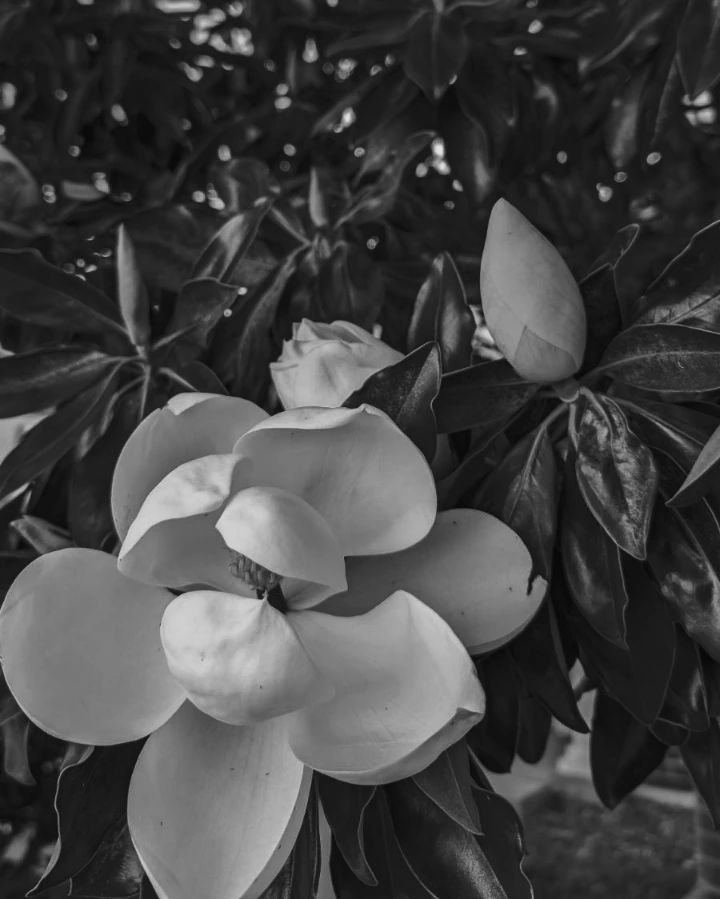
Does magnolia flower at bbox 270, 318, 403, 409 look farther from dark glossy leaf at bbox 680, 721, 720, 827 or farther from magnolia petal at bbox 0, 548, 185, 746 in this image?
dark glossy leaf at bbox 680, 721, 720, 827

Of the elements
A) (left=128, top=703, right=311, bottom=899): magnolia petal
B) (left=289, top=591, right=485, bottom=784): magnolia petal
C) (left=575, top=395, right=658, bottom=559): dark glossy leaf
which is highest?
(left=575, top=395, right=658, bottom=559): dark glossy leaf

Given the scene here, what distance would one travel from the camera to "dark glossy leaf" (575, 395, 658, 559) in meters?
0.55

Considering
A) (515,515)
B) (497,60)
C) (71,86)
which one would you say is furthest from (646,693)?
(71,86)

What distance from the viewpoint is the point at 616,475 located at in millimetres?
566

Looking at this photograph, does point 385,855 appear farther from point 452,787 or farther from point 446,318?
point 446,318

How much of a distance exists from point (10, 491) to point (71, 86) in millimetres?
793

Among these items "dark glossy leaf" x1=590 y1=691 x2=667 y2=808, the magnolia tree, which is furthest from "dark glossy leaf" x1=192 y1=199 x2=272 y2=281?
"dark glossy leaf" x1=590 y1=691 x2=667 y2=808

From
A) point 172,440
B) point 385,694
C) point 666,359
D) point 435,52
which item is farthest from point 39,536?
point 435,52

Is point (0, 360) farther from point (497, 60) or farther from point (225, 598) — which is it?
point (497, 60)

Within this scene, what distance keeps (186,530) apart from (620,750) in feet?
1.37

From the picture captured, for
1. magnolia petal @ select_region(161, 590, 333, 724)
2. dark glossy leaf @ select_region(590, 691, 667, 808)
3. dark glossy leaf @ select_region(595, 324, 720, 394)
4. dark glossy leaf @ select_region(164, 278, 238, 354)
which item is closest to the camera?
magnolia petal @ select_region(161, 590, 333, 724)

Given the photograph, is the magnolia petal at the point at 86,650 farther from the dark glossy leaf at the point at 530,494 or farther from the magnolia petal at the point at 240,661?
the dark glossy leaf at the point at 530,494

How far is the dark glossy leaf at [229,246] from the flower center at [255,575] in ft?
0.80

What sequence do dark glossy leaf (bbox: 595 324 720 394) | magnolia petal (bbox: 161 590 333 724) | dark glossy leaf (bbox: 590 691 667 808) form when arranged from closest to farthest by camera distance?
1. magnolia petal (bbox: 161 590 333 724)
2. dark glossy leaf (bbox: 595 324 720 394)
3. dark glossy leaf (bbox: 590 691 667 808)
